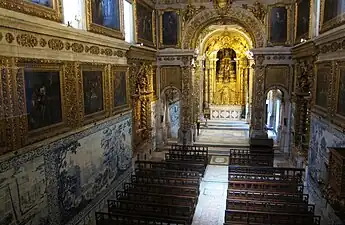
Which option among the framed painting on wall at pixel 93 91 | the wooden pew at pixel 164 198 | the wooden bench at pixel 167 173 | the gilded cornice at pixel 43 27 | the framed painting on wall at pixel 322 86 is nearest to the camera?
the gilded cornice at pixel 43 27

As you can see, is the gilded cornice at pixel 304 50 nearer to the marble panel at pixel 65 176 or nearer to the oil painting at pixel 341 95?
the oil painting at pixel 341 95

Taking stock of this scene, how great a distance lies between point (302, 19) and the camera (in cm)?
1481

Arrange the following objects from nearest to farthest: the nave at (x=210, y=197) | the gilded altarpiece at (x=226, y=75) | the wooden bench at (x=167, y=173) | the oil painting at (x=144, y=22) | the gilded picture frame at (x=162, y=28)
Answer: the nave at (x=210, y=197), the wooden bench at (x=167, y=173), the oil painting at (x=144, y=22), the gilded picture frame at (x=162, y=28), the gilded altarpiece at (x=226, y=75)

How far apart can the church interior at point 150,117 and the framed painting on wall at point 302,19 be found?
100 millimetres

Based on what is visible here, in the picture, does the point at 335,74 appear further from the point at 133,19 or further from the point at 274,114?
the point at 274,114

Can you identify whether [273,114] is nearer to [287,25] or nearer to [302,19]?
[287,25]

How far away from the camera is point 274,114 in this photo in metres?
23.0

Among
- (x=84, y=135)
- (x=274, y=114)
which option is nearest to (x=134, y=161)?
(x=84, y=135)

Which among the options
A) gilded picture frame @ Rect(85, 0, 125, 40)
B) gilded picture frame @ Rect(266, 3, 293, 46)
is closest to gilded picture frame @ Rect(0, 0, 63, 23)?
gilded picture frame @ Rect(85, 0, 125, 40)

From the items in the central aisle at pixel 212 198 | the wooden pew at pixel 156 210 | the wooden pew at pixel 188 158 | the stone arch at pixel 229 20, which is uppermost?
the stone arch at pixel 229 20

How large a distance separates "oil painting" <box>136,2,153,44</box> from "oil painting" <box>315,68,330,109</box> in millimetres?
8393

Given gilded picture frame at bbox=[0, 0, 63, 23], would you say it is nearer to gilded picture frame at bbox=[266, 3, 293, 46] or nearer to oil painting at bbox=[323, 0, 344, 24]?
oil painting at bbox=[323, 0, 344, 24]

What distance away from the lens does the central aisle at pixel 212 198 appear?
10.3 metres

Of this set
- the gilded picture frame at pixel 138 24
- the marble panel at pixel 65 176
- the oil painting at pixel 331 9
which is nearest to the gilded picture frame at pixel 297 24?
the oil painting at pixel 331 9
